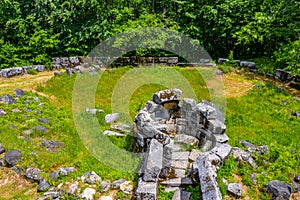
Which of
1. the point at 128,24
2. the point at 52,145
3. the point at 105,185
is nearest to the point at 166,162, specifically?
the point at 105,185

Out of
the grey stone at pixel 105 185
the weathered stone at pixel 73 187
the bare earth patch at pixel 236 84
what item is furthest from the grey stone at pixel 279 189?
the bare earth patch at pixel 236 84

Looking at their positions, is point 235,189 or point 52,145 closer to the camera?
point 235,189

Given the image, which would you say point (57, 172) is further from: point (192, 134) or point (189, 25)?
point (189, 25)

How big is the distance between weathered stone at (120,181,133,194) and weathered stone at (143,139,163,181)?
695mm

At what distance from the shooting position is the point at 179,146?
879cm

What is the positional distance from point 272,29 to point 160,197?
14.3m

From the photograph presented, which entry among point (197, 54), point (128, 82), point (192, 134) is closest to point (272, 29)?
point (197, 54)

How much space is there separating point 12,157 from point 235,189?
600cm

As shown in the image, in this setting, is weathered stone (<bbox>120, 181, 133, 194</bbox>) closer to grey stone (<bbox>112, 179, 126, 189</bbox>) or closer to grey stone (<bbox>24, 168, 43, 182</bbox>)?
grey stone (<bbox>112, 179, 126, 189</bbox>)

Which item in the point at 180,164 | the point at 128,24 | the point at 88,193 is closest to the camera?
the point at 88,193

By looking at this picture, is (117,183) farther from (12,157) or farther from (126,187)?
(12,157)

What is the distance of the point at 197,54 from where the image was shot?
19.7 meters

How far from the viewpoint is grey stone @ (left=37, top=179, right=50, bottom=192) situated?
23.2 feet

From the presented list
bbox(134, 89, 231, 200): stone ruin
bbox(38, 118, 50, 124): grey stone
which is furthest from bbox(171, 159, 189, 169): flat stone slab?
bbox(38, 118, 50, 124): grey stone
